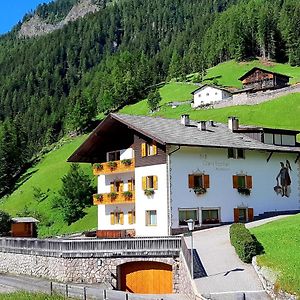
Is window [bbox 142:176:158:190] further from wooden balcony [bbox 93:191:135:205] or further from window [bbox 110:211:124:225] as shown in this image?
window [bbox 110:211:124:225]

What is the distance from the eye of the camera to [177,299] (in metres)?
25.7

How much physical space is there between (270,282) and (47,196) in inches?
2350

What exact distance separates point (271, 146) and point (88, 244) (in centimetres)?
1883

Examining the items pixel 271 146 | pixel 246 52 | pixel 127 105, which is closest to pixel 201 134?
pixel 271 146

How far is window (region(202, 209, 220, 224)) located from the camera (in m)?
38.8

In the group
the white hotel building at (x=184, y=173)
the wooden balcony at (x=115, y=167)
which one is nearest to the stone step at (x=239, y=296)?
the white hotel building at (x=184, y=173)

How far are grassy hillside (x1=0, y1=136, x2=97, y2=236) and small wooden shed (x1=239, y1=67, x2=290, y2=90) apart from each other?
3382 cm

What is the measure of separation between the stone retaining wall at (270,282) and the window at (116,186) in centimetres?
1941

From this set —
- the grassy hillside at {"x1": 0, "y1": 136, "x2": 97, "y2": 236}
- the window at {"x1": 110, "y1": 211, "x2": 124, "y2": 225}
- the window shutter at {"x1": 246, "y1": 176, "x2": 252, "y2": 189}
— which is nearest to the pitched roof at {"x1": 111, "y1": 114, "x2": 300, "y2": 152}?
the window shutter at {"x1": 246, "y1": 176, "x2": 252, "y2": 189}

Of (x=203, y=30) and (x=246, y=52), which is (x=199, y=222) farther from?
(x=203, y=30)

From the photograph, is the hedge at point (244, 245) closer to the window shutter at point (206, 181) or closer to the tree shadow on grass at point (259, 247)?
the tree shadow on grass at point (259, 247)

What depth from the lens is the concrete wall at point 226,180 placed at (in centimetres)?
3794

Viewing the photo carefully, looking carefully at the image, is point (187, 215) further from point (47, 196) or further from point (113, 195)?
point (47, 196)

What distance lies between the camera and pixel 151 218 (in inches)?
1531
